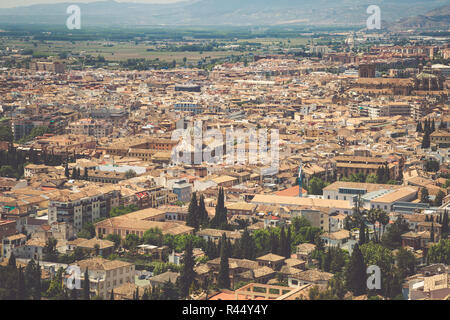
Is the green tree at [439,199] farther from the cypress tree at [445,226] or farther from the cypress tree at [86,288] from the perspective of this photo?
the cypress tree at [86,288]

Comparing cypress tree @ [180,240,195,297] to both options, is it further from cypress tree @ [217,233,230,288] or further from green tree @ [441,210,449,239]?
green tree @ [441,210,449,239]

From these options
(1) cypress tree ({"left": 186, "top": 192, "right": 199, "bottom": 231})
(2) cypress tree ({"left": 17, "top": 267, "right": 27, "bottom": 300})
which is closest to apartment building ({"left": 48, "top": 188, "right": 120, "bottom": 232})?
(1) cypress tree ({"left": 186, "top": 192, "right": 199, "bottom": 231})

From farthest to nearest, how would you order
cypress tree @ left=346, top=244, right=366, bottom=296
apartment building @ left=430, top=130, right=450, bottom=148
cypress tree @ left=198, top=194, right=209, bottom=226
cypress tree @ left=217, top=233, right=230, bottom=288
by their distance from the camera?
apartment building @ left=430, top=130, right=450, bottom=148, cypress tree @ left=198, top=194, right=209, bottom=226, cypress tree @ left=217, top=233, right=230, bottom=288, cypress tree @ left=346, top=244, right=366, bottom=296

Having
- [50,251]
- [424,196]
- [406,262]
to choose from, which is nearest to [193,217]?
[50,251]

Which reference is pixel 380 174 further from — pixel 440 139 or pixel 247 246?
pixel 247 246

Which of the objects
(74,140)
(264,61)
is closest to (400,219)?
(74,140)

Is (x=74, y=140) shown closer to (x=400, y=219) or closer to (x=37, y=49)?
(x=400, y=219)
